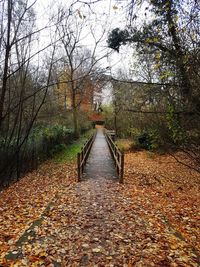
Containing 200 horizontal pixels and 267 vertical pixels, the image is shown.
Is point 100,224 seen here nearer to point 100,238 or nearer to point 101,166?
point 100,238

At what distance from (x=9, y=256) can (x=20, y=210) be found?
304 centimetres

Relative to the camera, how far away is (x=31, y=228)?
5375 millimetres

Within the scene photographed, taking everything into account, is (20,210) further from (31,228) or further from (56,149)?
(56,149)

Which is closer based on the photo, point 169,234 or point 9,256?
point 9,256

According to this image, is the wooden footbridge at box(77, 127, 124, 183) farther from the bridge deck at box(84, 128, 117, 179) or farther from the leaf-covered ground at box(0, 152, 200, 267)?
the leaf-covered ground at box(0, 152, 200, 267)

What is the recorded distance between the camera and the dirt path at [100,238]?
13.8ft

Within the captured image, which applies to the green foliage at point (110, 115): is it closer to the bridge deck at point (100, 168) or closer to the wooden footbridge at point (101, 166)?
the bridge deck at point (100, 168)

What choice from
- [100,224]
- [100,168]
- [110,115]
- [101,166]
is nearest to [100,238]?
[100,224]

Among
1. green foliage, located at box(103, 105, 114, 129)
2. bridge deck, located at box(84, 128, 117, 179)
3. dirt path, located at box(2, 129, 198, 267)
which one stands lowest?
bridge deck, located at box(84, 128, 117, 179)

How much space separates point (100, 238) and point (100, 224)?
704 millimetres

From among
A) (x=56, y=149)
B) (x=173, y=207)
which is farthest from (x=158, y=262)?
(x=56, y=149)

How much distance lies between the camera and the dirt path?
4.19 m

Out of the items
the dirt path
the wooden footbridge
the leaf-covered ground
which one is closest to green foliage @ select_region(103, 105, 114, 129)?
the wooden footbridge

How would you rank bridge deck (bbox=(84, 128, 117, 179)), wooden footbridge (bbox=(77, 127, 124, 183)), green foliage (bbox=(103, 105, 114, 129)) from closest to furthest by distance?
wooden footbridge (bbox=(77, 127, 124, 183)) → bridge deck (bbox=(84, 128, 117, 179)) → green foliage (bbox=(103, 105, 114, 129))
